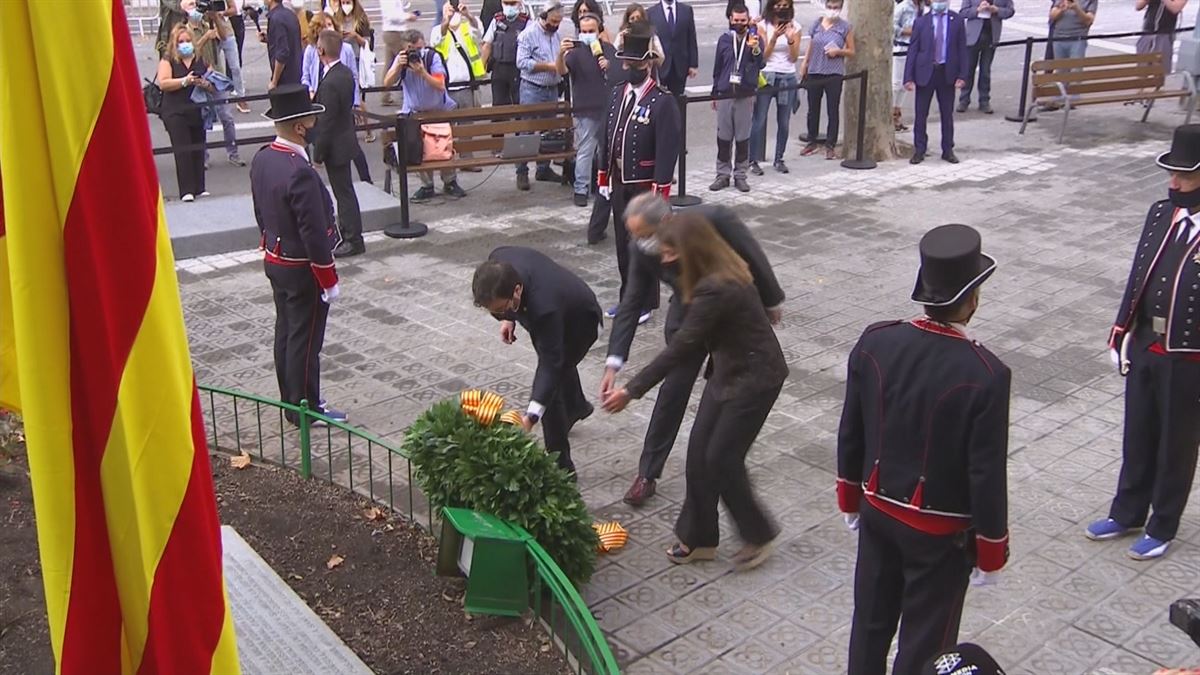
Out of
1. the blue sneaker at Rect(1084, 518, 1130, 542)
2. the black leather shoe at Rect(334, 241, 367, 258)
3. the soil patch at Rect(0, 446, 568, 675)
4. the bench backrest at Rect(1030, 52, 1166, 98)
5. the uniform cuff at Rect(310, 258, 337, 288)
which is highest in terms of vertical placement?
the bench backrest at Rect(1030, 52, 1166, 98)

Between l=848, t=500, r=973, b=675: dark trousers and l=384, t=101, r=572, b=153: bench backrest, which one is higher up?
l=384, t=101, r=572, b=153: bench backrest

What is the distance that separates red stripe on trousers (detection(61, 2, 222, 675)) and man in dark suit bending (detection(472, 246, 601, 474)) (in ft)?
10.5

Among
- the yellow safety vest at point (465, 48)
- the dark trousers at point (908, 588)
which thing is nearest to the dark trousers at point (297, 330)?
the dark trousers at point (908, 588)

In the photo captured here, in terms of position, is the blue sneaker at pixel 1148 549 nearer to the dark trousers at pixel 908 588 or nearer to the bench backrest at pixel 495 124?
the dark trousers at pixel 908 588

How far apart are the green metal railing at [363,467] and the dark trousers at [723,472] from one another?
823 mm

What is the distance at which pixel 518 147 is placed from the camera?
42.7ft

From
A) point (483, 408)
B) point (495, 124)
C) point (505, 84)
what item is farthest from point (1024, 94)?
point (483, 408)

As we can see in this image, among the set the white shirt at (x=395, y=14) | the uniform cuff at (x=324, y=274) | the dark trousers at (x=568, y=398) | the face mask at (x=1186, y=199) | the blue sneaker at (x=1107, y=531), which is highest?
the white shirt at (x=395, y=14)

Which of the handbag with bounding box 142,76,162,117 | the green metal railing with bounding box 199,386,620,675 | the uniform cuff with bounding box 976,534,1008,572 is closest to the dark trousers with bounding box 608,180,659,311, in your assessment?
the green metal railing with bounding box 199,386,620,675

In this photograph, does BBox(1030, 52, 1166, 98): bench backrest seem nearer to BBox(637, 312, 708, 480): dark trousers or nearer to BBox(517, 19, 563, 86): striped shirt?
BBox(517, 19, 563, 86): striped shirt

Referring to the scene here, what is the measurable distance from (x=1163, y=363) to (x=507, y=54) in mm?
10261

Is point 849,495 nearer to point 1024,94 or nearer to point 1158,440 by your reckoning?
point 1158,440

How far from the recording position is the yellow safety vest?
14867mm

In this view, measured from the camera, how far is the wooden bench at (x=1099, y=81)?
1590 cm
